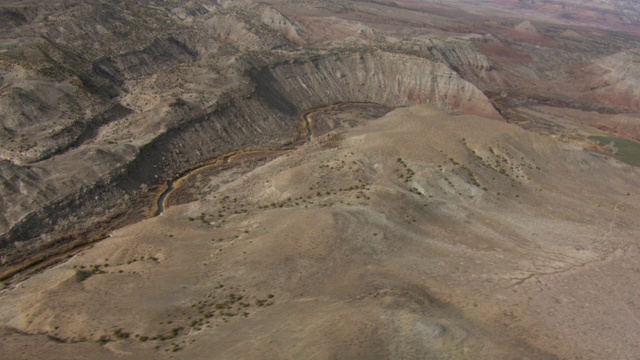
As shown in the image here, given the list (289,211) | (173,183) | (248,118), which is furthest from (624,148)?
(173,183)

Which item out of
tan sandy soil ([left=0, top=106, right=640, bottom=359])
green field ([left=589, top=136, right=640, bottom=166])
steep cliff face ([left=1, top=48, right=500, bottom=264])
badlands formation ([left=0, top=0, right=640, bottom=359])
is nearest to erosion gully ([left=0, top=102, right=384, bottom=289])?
badlands formation ([left=0, top=0, right=640, bottom=359])

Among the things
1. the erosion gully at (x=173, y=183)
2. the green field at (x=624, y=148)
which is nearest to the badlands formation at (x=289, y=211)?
the erosion gully at (x=173, y=183)

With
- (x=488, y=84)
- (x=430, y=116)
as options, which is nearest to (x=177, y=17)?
(x=488, y=84)

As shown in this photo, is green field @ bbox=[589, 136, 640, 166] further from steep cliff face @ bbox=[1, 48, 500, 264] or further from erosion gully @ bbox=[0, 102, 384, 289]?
erosion gully @ bbox=[0, 102, 384, 289]

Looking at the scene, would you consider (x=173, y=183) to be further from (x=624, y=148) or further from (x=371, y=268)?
(x=624, y=148)

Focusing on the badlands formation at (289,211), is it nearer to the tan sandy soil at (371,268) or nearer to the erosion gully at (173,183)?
the tan sandy soil at (371,268)
